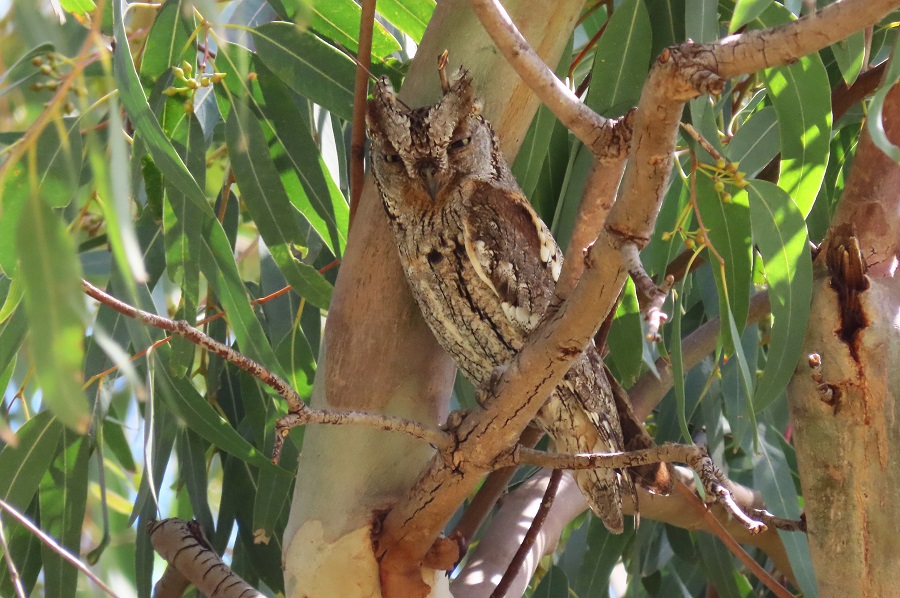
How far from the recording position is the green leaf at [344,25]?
6.38 ft

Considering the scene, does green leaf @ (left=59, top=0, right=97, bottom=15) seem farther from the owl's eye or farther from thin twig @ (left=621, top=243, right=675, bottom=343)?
thin twig @ (left=621, top=243, right=675, bottom=343)

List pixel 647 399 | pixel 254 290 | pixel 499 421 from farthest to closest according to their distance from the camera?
1. pixel 254 290
2. pixel 647 399
3. pixel 499 421

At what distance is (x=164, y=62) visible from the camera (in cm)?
186

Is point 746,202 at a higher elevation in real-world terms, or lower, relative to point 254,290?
higher

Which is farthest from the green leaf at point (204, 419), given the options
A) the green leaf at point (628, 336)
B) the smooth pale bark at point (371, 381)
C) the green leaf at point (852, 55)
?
the green leaf at point (852, 55)

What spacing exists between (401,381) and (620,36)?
0.80m

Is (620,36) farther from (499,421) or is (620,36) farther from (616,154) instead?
(499,421)

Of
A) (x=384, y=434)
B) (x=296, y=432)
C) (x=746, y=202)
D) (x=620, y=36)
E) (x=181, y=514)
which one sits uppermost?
(x=620, y=36)

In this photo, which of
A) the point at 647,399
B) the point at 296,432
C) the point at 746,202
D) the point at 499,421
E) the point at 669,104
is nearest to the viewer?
the point at 669,104

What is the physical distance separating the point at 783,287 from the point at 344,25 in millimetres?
1042

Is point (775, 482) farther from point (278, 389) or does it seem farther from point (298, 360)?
point (278, 389)

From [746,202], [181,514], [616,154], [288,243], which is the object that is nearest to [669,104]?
[616,154]

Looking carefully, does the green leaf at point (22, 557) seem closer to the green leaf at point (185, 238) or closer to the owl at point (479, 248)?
the green leaf at point (185, 238)

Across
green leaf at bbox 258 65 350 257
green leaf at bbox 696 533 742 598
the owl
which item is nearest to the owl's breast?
the owl
